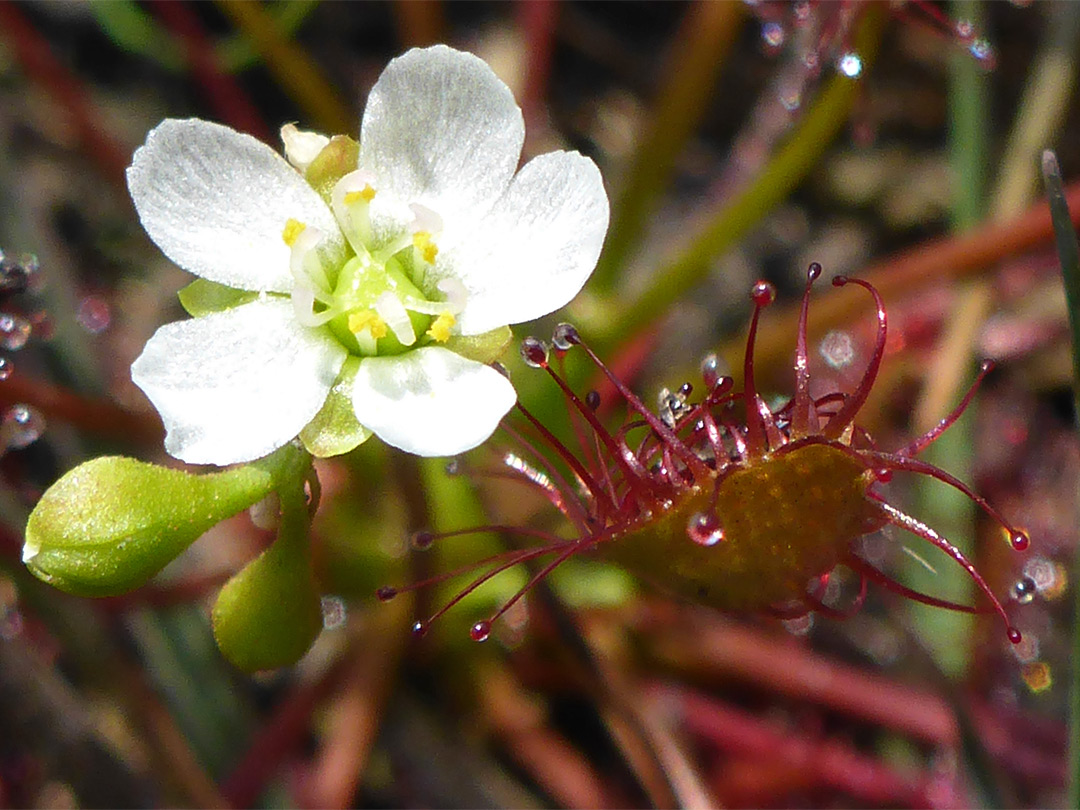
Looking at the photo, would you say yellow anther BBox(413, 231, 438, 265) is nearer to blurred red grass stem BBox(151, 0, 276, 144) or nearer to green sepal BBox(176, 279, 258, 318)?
green sepal BBox(176, 279, 258, 318)

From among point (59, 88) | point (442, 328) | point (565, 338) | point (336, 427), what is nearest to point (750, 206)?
point (565, 338)

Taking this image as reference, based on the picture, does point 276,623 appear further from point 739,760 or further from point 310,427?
point 739,760

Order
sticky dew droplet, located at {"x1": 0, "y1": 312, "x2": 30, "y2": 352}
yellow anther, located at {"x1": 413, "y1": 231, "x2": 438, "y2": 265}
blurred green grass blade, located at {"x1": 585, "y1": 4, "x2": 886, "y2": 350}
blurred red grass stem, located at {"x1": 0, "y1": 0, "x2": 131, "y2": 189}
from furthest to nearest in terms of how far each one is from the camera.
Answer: blurred red grass stem, located at {"x1": 0, "y1": 0, "x2": 131, "y2": 189} < blurred green grass blade, located at {"x1": 585, "y1": 4, "x2": 886, "y2": 350} < sticky dew droplet, located at {"x1": 0, "y1": 312, "x2": 30, "y2": 352} < yellow anther, located at {"x1": 413, "y1": 231, "x2": 438, "y2": 265}

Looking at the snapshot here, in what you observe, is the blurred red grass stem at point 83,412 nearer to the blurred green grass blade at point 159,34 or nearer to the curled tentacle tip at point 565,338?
the blurred green grass blade at point 159,34

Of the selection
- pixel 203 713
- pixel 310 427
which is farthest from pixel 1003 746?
pixel 310 427

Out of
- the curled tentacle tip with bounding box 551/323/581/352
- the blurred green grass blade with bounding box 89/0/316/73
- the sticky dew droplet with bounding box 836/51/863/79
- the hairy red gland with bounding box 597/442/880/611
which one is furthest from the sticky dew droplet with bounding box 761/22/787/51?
the hairy red gland with bounding box 597/442/880/611

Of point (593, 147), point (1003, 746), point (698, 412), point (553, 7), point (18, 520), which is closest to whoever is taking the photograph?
point (698, 412)
